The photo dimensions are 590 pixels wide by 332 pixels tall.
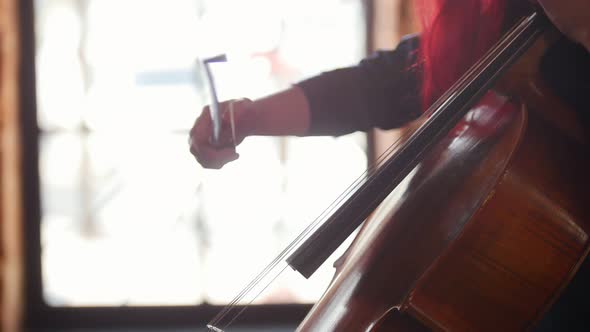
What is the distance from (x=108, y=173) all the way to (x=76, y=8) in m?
0.49

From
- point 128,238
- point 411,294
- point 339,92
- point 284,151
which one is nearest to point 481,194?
point 411,294

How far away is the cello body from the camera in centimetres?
55

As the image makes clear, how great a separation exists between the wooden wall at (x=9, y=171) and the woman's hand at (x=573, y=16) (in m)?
1.68

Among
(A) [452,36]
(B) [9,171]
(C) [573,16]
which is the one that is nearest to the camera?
(C) [573,16]

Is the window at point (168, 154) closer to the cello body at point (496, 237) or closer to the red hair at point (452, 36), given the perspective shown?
the red hair at point (452, 36)

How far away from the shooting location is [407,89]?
80 cm

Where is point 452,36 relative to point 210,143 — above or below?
above

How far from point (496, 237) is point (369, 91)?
0.30 meters

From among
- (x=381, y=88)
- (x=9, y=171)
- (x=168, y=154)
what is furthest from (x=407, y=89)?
(x=9, y=171)

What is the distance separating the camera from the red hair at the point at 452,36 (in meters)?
0.69

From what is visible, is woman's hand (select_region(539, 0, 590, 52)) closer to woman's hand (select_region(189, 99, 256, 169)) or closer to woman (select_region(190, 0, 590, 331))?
woman (select_region(190, 0, 590, 331))

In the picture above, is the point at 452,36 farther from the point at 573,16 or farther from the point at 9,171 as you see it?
the point at 9,171

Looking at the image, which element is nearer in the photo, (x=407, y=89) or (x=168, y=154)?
(x=407, y=89)

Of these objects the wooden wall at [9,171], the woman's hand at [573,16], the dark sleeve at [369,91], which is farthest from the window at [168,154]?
the woman's hand at [573,16]
